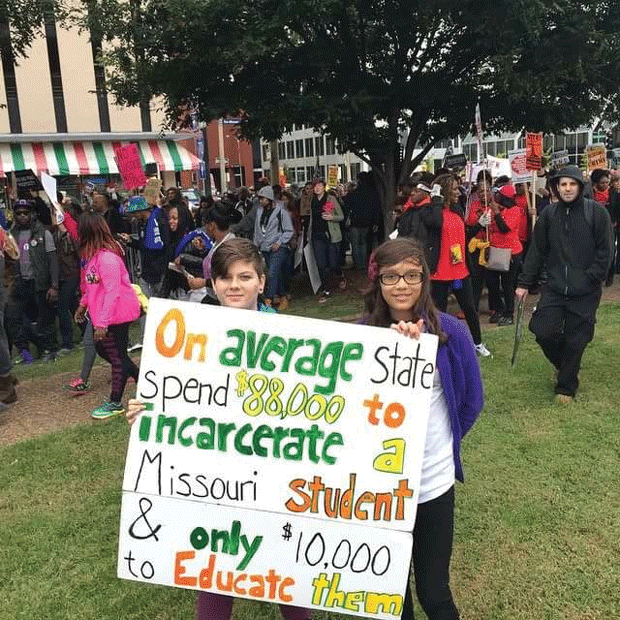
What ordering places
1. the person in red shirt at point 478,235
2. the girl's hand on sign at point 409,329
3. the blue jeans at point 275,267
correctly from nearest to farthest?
the girl's hand on sign at point 409,329
the person in red shirt at point 478,235
the blue jeans at point 275,267

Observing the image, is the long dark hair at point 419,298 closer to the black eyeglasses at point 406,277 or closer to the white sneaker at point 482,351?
the black eyeglasses at point 406,277

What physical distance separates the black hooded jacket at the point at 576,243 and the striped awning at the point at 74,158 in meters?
23.3

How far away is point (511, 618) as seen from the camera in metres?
2.88

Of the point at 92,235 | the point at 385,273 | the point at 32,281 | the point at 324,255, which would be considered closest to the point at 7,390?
the point at 92,235

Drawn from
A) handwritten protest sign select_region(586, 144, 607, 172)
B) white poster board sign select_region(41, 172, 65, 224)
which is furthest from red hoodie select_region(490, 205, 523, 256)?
white poster board sign select_region(41, 172, 65, 224)

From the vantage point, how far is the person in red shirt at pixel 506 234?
810 cm

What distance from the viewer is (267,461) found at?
234 centimetres

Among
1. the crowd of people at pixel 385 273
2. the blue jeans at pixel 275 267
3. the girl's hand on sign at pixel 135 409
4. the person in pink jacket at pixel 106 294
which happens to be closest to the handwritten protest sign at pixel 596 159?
the crowd of people at pixel 385 273

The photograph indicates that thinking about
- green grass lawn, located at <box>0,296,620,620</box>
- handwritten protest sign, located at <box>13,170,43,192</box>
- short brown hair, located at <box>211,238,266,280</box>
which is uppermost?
handwritten protest sign, located at <box>13,170,43,192</box>

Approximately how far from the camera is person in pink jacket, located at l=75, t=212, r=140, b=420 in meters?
5.28

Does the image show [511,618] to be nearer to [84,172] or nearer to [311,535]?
[311,535]

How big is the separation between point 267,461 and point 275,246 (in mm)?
7809

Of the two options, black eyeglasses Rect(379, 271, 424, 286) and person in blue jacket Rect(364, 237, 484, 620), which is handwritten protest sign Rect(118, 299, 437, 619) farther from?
black eyeglasses Rect(379, 271, 424, 286)

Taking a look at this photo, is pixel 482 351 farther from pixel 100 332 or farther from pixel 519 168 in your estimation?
pixel 519 168
